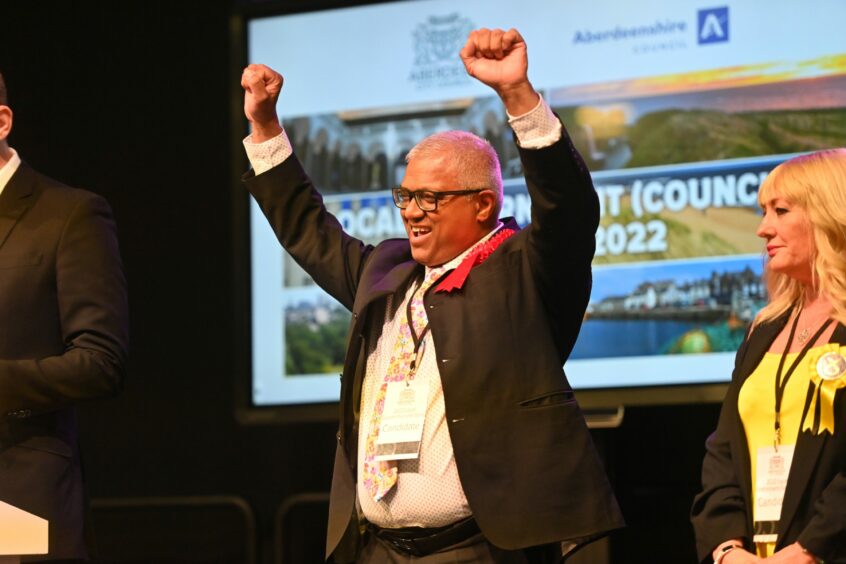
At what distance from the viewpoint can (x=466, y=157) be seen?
291 cm

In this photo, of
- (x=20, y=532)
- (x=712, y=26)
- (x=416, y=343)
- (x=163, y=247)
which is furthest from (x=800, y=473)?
(x=163, y=247)

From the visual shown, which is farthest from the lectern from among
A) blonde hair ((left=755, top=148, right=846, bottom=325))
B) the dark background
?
the dark background

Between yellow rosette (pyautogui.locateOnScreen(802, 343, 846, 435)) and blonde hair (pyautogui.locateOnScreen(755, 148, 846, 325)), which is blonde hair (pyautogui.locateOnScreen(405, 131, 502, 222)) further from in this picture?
yellow rosette (pyautogui.locateOnScreen(802, 343, 846, 435))

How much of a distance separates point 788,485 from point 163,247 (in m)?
3.35

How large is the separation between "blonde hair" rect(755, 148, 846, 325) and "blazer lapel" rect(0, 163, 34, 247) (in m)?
1.77

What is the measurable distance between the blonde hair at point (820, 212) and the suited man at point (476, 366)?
1.57 ft

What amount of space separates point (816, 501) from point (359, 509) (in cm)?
100

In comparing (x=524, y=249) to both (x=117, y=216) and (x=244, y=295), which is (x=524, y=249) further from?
(x=117, y=216)

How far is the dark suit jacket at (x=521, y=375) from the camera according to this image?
2.57m

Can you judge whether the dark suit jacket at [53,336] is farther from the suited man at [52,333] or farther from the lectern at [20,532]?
the lectern at [20,532]

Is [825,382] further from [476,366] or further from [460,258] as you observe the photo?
[460,258]

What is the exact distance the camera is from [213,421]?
16.9 ft

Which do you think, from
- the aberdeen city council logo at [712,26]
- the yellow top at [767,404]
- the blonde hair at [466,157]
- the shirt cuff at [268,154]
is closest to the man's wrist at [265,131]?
the shirt cuff at [268,154]

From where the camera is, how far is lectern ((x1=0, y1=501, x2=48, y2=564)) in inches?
103
